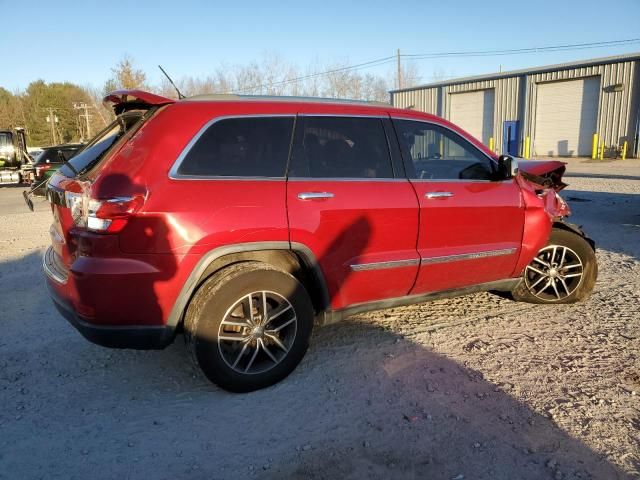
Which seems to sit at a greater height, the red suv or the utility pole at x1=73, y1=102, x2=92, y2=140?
the utility pole at x1=73, y1=102, x2=92, y2=140

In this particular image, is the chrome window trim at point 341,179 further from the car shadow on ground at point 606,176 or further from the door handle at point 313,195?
the car shadow on ground at point 606,176

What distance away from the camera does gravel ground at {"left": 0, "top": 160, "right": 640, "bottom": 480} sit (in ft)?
8.34

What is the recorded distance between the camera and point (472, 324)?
429 cm

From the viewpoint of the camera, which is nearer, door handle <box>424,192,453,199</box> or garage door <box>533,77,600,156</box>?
door handle <box>424,192,453,199</box>

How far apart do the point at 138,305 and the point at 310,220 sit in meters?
1.21

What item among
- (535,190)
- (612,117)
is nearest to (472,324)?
(535,190)

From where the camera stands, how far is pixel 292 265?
3.39 metres

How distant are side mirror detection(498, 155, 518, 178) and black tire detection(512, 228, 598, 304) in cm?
93

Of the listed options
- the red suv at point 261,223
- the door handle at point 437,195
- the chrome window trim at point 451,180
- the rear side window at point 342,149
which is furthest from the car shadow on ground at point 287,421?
the rear side window at point 342,149

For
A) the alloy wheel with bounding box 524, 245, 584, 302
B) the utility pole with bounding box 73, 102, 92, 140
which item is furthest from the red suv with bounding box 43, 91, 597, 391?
the utility pole with bounding box 73, 102, 92, 140

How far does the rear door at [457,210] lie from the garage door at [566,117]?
28.0 meters

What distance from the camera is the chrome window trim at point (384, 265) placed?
11.4 ft

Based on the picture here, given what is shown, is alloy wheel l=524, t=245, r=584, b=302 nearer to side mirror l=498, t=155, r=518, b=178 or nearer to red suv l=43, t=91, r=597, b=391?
red suv l=43, t=91, r=597, b=391

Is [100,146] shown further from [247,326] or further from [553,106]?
[553,106]
